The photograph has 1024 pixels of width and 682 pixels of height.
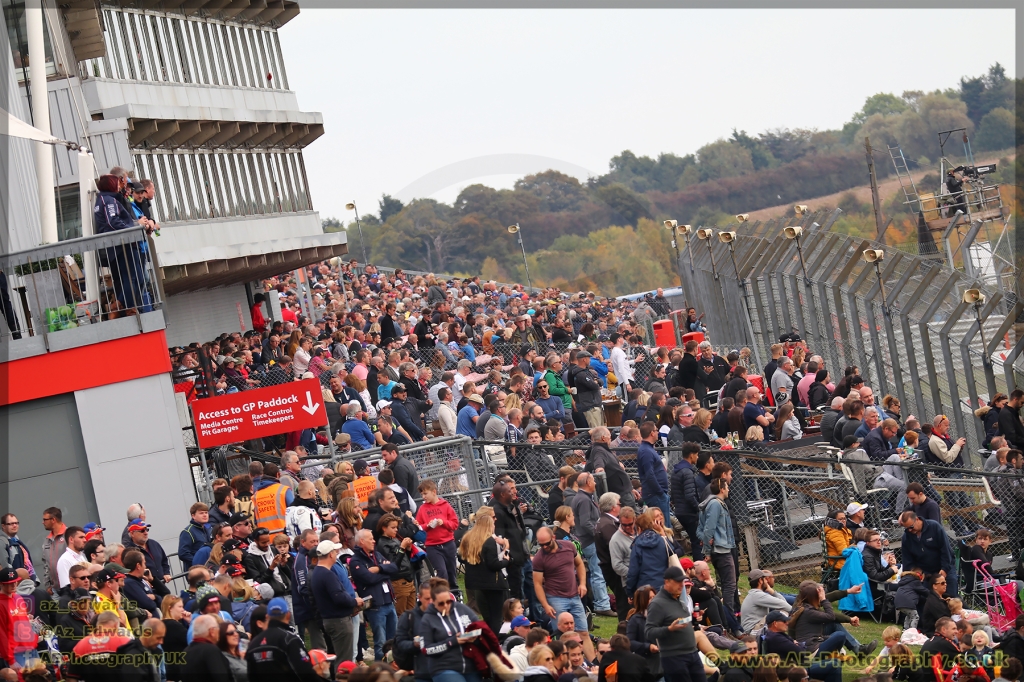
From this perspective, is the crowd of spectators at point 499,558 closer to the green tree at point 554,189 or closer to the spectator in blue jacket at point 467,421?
the spectator in blue jacket at point 467,421

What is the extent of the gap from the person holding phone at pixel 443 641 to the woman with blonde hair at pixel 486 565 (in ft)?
7.06

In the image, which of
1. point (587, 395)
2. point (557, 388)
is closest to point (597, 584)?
point (557, 388)

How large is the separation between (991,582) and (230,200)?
24914 millimetres

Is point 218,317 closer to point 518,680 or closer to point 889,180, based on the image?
point 518,680

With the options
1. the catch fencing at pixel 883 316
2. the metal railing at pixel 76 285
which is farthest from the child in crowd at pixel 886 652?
the metal railing at pixel 76 285

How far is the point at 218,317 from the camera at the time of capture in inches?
1510

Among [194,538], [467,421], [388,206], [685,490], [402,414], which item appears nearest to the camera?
[194,538]

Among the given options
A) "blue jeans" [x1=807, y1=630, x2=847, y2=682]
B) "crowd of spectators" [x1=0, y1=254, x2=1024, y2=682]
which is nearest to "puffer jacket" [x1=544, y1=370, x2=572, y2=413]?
"crowd of spectators" [x1=0, y1=254, x2=1024, y2=682]

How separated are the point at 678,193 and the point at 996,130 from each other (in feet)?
54.5

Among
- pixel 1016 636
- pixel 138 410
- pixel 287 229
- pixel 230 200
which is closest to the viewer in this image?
pixel 1016 636

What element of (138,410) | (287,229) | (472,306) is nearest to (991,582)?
(138,410)

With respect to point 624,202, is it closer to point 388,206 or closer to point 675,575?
point 388,206

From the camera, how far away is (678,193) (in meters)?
67.2

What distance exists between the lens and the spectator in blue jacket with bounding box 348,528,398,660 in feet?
40.0
